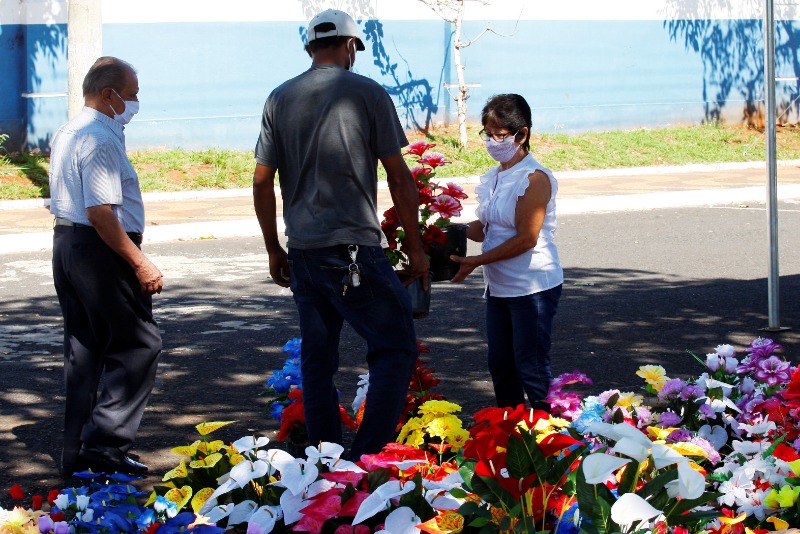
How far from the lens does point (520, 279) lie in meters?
4.55

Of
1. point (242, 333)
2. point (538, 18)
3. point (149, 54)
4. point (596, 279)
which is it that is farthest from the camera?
point (538, 18)

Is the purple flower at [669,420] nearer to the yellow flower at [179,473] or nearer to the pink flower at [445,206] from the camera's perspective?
the pink flower at [445,206]

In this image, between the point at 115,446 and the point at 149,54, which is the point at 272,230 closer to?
the point at 115,446

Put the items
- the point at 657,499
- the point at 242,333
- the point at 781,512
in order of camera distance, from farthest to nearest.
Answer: the point at 242,333
the point at 781,512
the point at 657,499

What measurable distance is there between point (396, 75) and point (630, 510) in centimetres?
1883

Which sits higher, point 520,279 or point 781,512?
point 520,279

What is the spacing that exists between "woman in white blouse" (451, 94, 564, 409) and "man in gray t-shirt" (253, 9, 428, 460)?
1.62ft

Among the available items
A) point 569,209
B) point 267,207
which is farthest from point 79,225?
point 569,209

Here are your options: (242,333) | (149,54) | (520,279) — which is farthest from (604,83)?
(520,279)

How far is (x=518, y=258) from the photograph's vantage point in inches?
180

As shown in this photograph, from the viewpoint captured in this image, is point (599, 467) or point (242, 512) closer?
point (599, 467)

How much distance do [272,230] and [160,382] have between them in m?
2.58

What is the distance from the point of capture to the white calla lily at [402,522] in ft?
8.52

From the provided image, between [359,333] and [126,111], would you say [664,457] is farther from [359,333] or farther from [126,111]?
[126,111]
